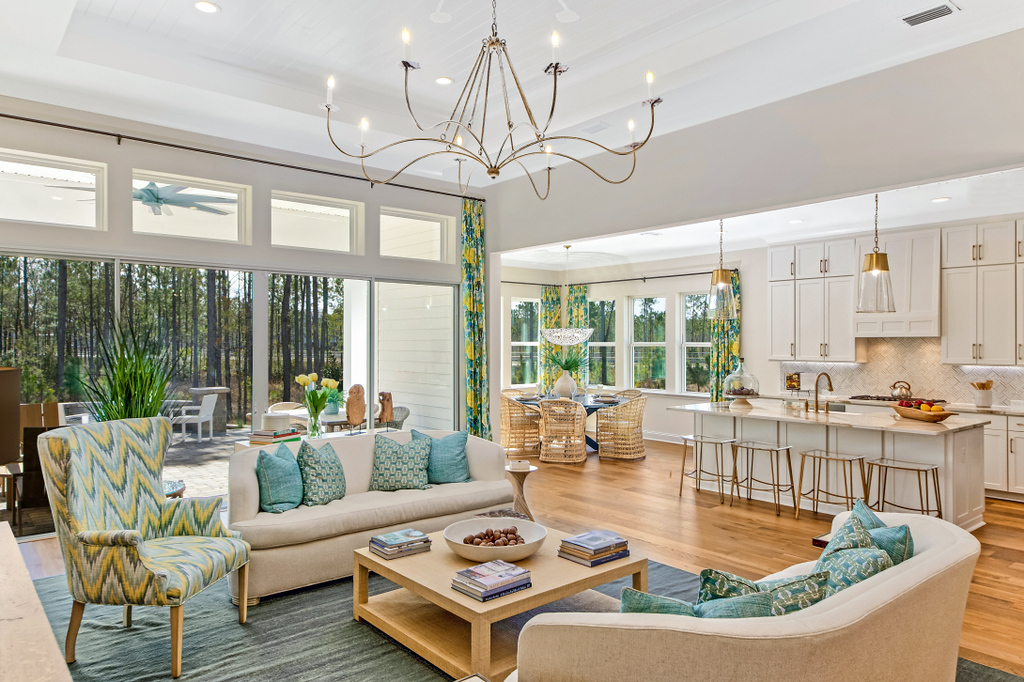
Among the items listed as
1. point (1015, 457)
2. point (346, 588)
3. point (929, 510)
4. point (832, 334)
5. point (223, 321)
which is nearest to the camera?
point (346, 588)

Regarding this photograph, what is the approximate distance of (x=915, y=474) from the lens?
4.93 meters

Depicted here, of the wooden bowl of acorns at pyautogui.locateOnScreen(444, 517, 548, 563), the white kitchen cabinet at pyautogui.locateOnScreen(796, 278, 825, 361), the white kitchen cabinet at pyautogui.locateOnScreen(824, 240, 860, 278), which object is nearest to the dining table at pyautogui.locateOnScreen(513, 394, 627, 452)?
the white kitchen cabinet at pyautogui.locateOnScreen(796, 278, 825, 361)

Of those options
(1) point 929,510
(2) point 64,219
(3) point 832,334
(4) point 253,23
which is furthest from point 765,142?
(2) point 64,219

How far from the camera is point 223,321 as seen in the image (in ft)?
17.0

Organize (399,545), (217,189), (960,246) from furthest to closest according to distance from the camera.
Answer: (960,246)
(217,189)
(399,545)

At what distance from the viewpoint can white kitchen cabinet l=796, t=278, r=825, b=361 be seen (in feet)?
25.3

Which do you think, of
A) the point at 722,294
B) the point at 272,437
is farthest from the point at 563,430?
the point at 272,437

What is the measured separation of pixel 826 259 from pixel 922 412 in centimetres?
304

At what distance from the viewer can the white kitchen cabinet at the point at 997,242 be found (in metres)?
6.20

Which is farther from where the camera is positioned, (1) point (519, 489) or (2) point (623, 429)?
(2) point (623, 429)

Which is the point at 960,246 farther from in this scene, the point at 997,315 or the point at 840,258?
the point at 840,258

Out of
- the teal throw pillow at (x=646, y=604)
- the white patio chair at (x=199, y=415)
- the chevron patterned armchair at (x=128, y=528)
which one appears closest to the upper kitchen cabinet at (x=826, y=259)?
the white patio chair at (x=199, y=415)

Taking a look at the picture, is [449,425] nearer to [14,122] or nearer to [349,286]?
[349,286]

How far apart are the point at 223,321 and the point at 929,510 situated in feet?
18.7
